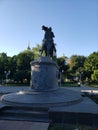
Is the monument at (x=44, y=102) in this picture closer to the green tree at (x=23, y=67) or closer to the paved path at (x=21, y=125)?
the paved path at (x=21, y=125)

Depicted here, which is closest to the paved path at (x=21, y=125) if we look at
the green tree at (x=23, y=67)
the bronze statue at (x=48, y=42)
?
the bronze statue at (x=48, y=42)

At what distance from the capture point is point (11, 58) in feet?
152

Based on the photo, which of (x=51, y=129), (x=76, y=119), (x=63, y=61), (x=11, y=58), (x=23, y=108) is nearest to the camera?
(x=51, y=129)

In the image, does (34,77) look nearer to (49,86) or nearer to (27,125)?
(49,86)

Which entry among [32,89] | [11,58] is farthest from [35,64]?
[11,58]

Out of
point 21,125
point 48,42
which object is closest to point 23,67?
point 48,42

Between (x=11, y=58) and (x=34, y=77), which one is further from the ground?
(x=11, y=58)

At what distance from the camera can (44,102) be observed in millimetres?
9445

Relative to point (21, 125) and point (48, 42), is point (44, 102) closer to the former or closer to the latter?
point (21, 125)

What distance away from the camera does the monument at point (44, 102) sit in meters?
7.93

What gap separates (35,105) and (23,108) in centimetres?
65

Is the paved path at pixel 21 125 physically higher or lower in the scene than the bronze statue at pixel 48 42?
lower

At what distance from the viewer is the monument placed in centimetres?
793

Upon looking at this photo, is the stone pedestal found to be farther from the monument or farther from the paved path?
the paved path
